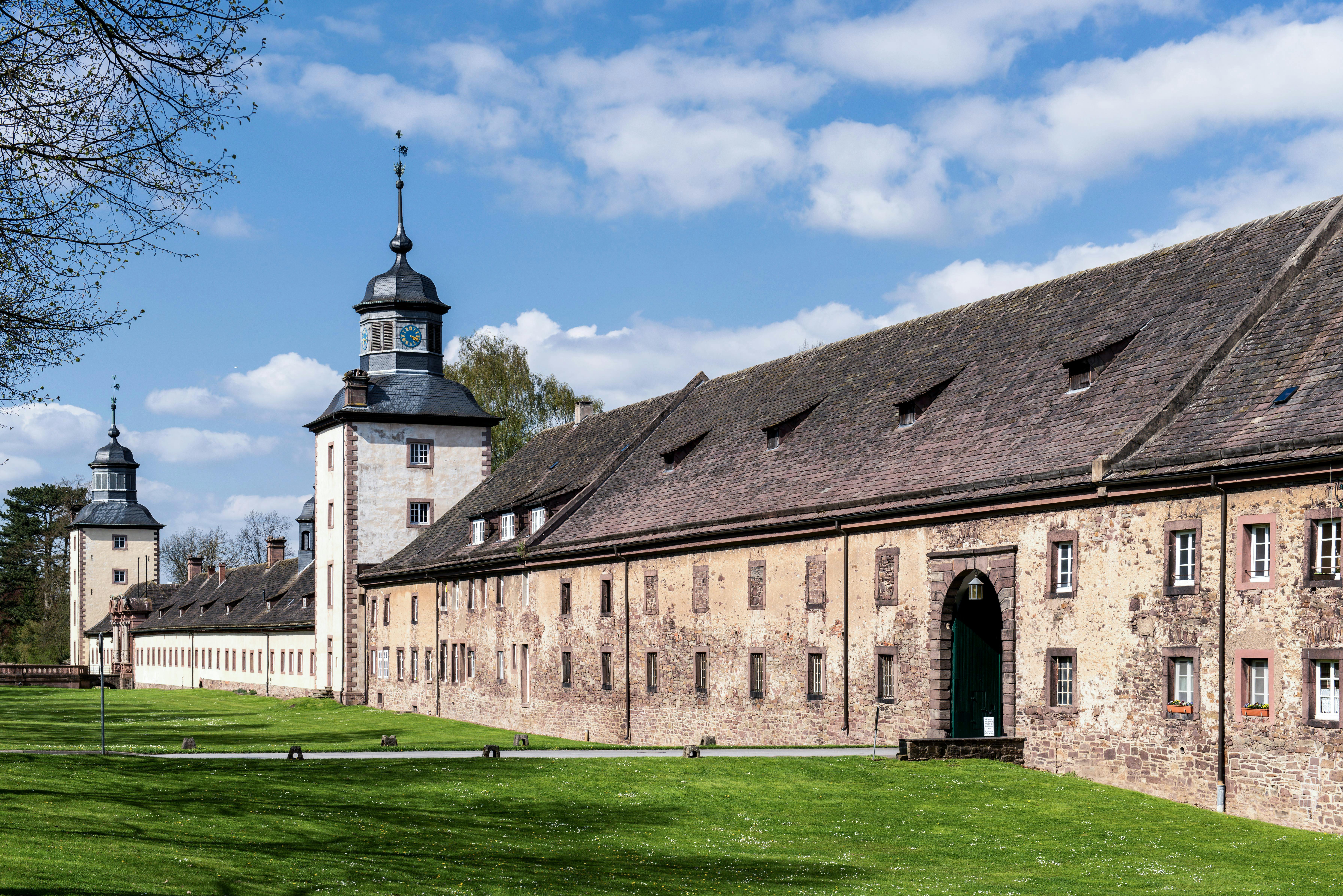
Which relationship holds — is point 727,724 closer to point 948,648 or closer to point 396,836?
point 948,648

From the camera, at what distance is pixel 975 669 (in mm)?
29219

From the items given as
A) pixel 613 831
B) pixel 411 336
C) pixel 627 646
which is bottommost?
pixel 613 831

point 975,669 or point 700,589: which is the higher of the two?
point 700,589

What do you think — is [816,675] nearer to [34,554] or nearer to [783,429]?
[783,429]

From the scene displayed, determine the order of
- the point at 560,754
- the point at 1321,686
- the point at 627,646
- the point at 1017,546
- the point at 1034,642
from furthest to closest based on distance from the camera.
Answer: the point at 627,646 < the point at 560,754 < the point at 1017,546 < the point at 1034,642 < the point at 1321,686

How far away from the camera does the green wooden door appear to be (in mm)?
29078

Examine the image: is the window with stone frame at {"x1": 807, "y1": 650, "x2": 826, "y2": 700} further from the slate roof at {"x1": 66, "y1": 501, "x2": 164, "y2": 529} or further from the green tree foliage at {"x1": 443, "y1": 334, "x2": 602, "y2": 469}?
the slate roof at {"x1": 66, "y1": 501, "x2": 164, "y2": 529}

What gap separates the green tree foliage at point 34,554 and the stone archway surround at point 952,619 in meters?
115

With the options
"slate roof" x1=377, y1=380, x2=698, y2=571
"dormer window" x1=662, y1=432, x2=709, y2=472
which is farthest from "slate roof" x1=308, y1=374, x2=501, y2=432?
"dormer window" x1=662, y1=432, x2=709, y2=472

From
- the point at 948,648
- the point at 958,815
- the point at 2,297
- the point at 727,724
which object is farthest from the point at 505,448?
the point at 2,297

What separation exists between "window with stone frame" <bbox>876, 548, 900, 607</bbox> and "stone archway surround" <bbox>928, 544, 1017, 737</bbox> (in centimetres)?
113

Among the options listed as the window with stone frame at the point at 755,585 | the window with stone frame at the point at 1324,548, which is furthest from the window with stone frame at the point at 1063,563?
the window with stone frame at the point at 755,585

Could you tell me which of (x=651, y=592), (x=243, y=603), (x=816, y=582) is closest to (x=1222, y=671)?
(x=816, y=582)

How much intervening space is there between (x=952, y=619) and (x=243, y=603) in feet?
217
